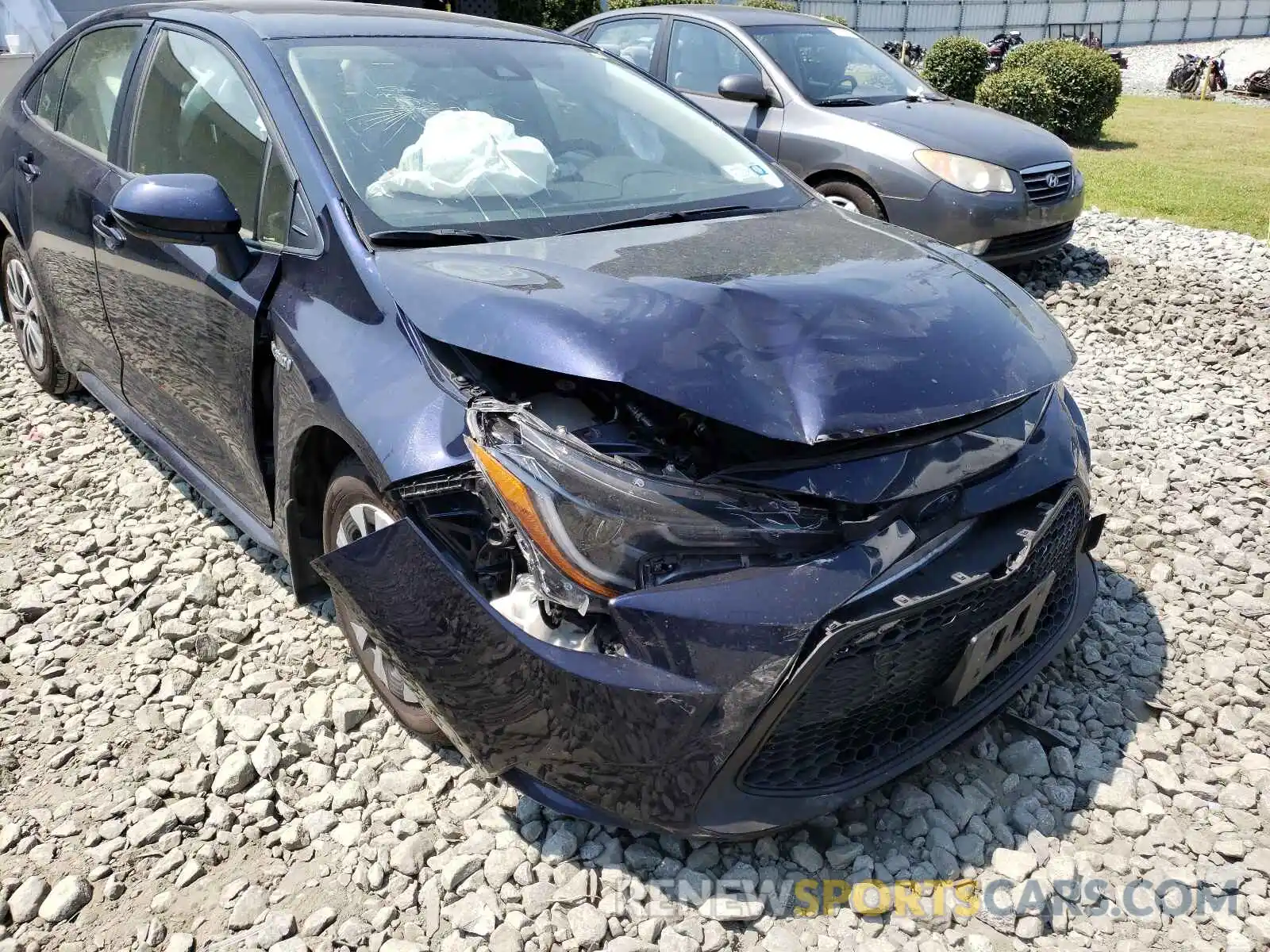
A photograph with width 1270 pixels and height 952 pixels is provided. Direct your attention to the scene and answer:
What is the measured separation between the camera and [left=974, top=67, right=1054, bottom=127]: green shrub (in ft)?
38.7

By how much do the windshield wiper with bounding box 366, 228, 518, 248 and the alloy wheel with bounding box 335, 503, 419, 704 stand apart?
625mm

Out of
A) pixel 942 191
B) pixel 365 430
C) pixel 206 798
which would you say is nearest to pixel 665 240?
pixel 365 430

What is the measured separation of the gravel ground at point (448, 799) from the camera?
1.94 meters

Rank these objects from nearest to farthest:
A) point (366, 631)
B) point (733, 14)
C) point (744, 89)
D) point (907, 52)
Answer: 1. point (366, 631)
2. point (744, 89)
3. point (733, 14)
4. point (907, 52)

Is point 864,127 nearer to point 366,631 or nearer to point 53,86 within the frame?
point 53,86

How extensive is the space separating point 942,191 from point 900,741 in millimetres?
4391

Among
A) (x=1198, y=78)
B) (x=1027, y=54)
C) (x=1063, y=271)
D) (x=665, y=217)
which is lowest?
(x=1198, y=78)

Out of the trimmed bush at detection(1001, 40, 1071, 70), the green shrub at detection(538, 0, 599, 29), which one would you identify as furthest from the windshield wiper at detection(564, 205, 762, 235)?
the green shrub at detection(538, 0, 599, 29)

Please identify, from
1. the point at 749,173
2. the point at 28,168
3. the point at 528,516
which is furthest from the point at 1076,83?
the point at 528,516

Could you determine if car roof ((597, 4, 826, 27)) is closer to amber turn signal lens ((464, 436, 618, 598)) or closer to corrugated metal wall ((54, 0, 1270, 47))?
amber turn signal lens ((464, 436, 618, 598))

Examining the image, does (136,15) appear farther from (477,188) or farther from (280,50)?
(477,188)

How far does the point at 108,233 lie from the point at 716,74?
4.60m

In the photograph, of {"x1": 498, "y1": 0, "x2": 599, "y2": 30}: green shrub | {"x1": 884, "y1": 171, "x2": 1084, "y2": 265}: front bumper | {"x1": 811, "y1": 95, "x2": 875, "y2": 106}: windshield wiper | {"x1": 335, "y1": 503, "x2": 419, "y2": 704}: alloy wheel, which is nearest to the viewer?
{"x1": 335, "y1": 503, "x2": 419, "y2": 704}: alloy wheel

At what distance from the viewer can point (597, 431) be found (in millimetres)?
1930
